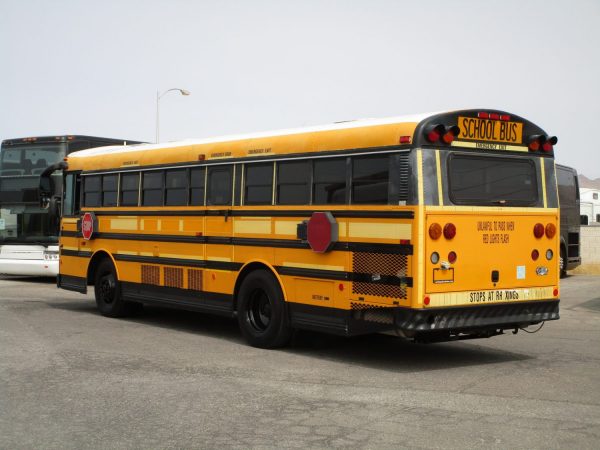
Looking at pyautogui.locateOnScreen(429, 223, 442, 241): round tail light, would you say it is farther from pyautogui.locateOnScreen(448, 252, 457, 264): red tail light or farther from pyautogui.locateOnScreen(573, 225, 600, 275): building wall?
pyautogui.locateOnScreen(573, 225, 600, 275): building wall

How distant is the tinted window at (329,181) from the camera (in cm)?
1044

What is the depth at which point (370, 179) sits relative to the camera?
10.1 metres

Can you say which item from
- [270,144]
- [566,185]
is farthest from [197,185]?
[566,185]

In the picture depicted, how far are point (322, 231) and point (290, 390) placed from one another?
2406 mm

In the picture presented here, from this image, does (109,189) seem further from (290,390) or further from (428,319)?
(290,390)

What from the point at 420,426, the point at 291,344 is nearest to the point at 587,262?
the point at 291,344

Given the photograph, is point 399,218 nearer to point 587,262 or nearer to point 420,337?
point 420,337

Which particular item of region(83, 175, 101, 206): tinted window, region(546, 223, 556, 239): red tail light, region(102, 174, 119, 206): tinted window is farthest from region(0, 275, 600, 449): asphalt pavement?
region(83, 175, 101, 206): tinted window

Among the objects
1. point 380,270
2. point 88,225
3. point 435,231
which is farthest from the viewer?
point 88,225

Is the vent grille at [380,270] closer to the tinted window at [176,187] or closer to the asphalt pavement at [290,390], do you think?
the asphalt pavement at [290,390]

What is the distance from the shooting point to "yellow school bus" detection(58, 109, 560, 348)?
381 inches

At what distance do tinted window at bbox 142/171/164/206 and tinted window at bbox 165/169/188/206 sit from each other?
0.55 ft

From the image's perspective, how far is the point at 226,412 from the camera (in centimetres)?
767

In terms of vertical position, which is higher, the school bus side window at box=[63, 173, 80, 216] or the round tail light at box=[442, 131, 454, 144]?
the round tail light at box=[442, 131, 454, 144]
